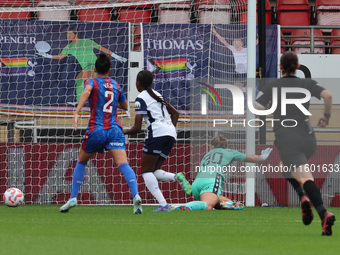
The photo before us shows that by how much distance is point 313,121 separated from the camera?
15297 millimetres

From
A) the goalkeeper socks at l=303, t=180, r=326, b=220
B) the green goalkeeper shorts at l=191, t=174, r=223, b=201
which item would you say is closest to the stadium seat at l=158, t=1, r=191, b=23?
the green goalkeeper shorts at l=191, t=174, r=223, b=201

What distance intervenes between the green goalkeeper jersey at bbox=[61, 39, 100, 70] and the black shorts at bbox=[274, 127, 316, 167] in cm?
783

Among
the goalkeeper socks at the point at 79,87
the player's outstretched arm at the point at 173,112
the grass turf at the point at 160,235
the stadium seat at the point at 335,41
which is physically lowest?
the grass turf at the point at 160,235

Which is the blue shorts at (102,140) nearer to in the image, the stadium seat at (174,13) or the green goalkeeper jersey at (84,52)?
the green goalkeeper jersey at (84,52)

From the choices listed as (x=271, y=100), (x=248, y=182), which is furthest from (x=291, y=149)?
(x=248, y=182)

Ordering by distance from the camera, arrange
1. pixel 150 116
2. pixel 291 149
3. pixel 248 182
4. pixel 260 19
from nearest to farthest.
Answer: pixel 291 149
pixel 150 116
pixel 248 182
pixel 260 19

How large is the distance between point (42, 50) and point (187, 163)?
3667mm

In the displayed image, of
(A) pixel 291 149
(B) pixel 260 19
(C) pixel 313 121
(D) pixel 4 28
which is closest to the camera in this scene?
(A) pixel 291 149

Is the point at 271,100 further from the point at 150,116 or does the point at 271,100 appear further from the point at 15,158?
the point at 15,158

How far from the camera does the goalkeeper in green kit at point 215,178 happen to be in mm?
9797

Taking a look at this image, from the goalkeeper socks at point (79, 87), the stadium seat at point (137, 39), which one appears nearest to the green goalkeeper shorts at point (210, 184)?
the goalkeeper socks at point (79, 87)

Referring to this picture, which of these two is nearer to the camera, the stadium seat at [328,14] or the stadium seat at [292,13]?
the stadium seat at [328,14]

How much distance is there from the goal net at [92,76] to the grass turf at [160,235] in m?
3.75

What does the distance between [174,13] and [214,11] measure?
1.30 metres
